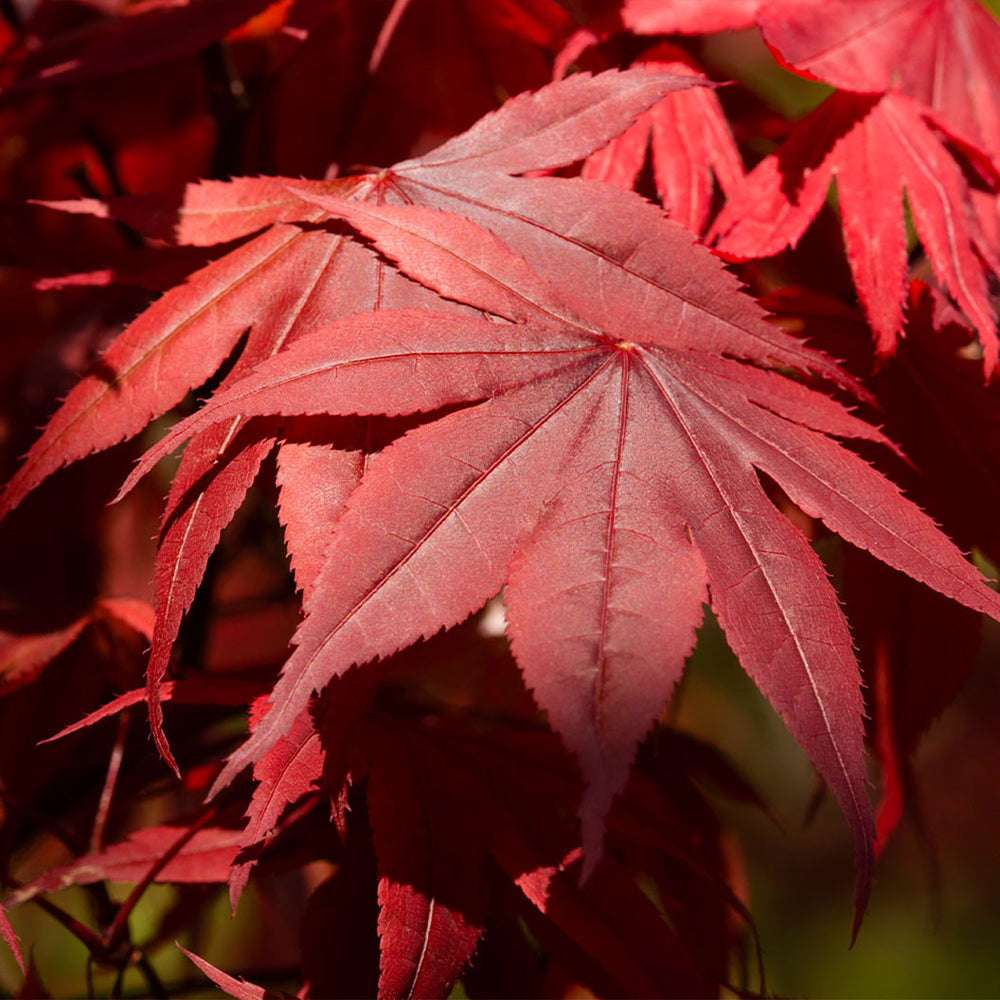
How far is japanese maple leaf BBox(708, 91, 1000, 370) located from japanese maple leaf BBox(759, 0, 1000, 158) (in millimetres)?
24

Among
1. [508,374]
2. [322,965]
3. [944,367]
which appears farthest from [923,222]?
[322,965]

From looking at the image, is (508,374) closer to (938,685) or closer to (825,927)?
(938,685)

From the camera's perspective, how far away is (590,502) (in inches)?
17.0

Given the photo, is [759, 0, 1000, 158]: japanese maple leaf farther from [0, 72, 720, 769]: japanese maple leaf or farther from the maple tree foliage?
[0, 72, 720, 769]: japanese maple leaf

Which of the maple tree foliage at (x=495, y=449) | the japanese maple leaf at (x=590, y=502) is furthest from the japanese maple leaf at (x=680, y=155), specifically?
the japanese maple leaf at (x=590, y=502)

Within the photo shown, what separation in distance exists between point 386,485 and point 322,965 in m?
→ 0.33

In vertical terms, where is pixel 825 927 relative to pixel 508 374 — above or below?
below

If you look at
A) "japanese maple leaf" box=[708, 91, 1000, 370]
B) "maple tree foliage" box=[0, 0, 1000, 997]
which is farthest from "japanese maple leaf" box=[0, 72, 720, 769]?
"japanese maple leaf" box=[708, 91, 1000, 370]

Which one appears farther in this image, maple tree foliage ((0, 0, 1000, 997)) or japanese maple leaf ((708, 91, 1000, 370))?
japanese maple leaf ((708, 91, 1000, 370))

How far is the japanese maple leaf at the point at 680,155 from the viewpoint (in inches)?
24.0

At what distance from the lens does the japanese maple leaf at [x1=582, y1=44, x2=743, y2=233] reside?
61 cm

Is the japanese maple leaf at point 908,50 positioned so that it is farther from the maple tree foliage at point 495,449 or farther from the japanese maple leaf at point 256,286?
the japanese maple leaf at point 256,286

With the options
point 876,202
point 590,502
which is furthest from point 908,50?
point 590,502

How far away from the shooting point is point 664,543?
42cm
